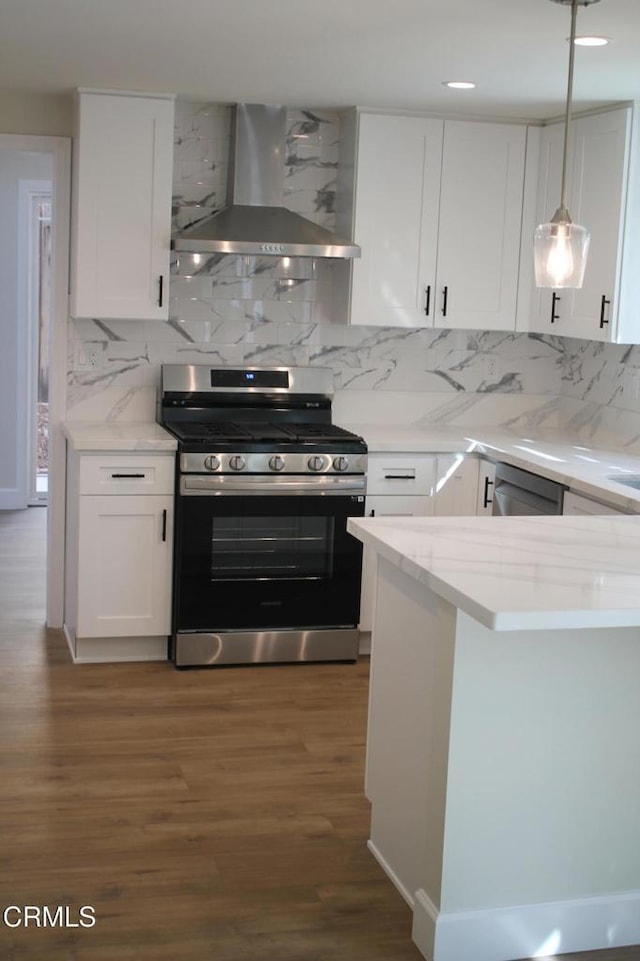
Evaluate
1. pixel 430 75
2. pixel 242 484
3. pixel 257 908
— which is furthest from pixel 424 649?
pixel 430 75

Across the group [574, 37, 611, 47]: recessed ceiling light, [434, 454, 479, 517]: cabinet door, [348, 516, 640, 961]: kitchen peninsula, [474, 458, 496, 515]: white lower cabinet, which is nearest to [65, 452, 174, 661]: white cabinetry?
[434, 454, 479, 517]: cabinet door

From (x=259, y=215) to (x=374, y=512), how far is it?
1.40 metres

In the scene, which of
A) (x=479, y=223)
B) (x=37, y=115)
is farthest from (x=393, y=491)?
(x=37, y=115)

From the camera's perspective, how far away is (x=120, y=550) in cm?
494

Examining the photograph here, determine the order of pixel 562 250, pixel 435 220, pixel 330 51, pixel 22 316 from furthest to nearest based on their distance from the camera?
pixel 22 316 < pixel 435 220 < pixel 330 51 < pixel 562 250

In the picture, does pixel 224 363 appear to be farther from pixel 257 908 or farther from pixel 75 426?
pixel 257 908

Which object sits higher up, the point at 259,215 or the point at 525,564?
the point at 259,215

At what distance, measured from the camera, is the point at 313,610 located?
5.12 metres

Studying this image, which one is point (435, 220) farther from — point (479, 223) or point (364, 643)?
point (364, 643)

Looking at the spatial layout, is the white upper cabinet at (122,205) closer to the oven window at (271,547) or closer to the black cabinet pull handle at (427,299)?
the oven window at (271,547)

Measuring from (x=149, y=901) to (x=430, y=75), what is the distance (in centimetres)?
302

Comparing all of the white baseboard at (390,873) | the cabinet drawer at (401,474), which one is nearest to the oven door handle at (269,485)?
the cabinet drawer at (401,474)

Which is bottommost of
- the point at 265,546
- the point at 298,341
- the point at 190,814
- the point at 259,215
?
the point at 190,814

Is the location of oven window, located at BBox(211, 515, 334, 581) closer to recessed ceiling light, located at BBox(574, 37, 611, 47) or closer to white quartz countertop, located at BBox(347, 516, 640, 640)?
white quartz countertop, located at BBox(347, 516, 640, 640)
